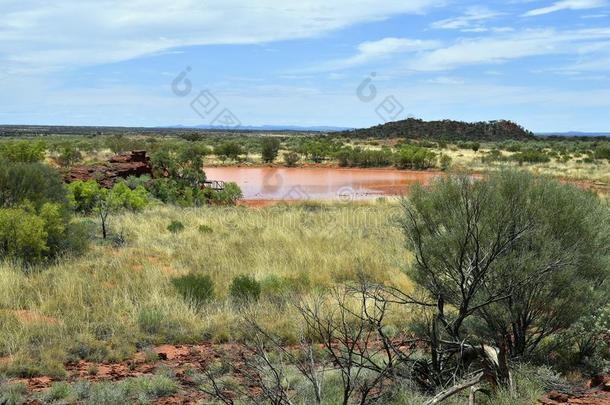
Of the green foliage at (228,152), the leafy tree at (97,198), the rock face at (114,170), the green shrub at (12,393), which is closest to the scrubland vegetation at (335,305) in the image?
the green shrub at (12,393)

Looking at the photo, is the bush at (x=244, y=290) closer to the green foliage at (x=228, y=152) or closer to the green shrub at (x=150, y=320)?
the green shrub at (x=150, y=320)

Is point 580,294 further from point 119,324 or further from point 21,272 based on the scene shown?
point 21,272

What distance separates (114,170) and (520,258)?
2237 cm

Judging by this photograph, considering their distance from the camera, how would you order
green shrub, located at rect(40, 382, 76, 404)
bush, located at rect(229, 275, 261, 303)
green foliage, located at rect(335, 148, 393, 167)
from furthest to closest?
green foliage, located at rect(335, 148, 393, 167)
bush, located at rect(229, 275, 261, 303)
green shrub, located at rect(40, 382, 76, 404)

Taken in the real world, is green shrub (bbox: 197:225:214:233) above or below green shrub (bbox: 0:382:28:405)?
below

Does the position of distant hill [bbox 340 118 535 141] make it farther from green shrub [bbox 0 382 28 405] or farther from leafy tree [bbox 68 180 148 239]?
green shrub [bbox 0 382 28 405]

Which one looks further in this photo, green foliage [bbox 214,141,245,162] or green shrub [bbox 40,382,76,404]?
green foliage [bbox 214,141,245,162]

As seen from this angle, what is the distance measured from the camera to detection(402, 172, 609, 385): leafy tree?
5.19 metres

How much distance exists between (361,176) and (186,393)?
4090 cm

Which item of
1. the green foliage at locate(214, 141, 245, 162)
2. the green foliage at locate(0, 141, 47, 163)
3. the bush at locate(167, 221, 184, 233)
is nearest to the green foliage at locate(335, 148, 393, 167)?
the green foliage at locate(214, 141, 245, 162)

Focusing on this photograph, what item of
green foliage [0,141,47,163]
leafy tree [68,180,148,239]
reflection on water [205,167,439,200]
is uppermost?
green foliage [0,141,47,163]

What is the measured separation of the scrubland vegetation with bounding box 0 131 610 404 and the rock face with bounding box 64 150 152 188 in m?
10.9

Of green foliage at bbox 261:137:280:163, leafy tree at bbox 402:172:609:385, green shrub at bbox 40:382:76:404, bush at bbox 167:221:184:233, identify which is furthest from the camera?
green foliage at bbox 261:137:280:163

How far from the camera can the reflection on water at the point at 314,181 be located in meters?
32.0
